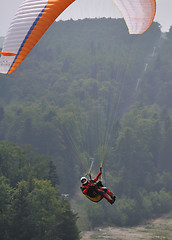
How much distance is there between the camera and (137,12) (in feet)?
67.1

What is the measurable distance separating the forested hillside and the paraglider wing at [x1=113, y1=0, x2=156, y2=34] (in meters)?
15.3

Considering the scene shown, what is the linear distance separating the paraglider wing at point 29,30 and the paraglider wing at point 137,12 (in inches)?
155

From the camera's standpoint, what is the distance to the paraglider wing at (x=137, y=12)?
19875mm

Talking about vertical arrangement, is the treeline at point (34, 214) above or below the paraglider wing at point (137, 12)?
below

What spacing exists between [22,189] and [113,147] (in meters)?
51.4

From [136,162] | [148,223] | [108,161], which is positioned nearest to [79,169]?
[108,161]

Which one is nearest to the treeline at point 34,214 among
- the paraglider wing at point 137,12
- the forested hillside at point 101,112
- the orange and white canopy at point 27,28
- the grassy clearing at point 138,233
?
the forested hillside at point 101,112

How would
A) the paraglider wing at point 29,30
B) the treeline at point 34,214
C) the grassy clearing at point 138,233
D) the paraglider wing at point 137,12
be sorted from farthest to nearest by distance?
the grassy clearing at point 138,233 → the treeline at point 34,214 → the paraglider wing at point 137,12 → the paraglider wing at point 29,30

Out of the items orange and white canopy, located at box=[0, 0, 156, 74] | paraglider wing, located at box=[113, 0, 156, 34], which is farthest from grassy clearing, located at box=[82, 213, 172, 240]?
orange and white canopy, located at box=[0, 0, 156, 74]

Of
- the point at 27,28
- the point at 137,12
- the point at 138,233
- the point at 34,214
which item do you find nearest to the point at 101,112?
the point at 138,233

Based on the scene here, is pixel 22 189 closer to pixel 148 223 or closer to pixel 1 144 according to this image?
pixel 1 144

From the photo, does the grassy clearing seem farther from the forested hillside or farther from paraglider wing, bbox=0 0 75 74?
paraglider wing, bbox=0 0 75 74

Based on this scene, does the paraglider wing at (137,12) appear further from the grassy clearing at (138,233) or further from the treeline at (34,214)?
the grassy clearing at (138,233)

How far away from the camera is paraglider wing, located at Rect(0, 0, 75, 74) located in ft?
55.4
